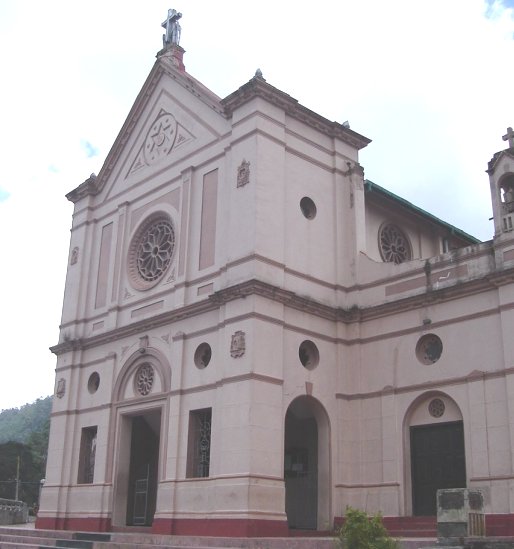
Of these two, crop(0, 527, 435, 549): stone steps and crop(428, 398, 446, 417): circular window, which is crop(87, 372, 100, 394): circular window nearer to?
crop(0, 527, 435, 549): stone steps

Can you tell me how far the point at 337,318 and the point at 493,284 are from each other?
17.5ft

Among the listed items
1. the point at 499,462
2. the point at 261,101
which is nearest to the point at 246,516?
the point at 499,462

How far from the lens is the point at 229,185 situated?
25516mm

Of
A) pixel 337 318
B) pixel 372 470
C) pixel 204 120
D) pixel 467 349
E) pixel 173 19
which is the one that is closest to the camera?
pixel 467 349

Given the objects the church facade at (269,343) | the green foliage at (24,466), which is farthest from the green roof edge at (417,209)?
the green foliage at (24,466)

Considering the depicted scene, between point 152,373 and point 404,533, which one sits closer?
point 404,533

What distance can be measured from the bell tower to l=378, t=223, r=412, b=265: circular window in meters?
6.78

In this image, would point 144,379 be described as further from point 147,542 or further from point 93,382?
point 147,542

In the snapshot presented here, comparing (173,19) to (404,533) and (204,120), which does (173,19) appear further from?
(404,533)

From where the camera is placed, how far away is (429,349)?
2342cm

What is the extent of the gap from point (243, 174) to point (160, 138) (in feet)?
21.5

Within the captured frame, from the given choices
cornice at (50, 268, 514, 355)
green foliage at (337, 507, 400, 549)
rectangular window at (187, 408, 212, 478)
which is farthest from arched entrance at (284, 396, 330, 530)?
green foliage at (337, 507, 400, 549)

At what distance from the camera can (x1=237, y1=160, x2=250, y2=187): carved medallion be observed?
24.7m

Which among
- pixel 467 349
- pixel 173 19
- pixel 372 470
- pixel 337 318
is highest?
pixel 173 19
